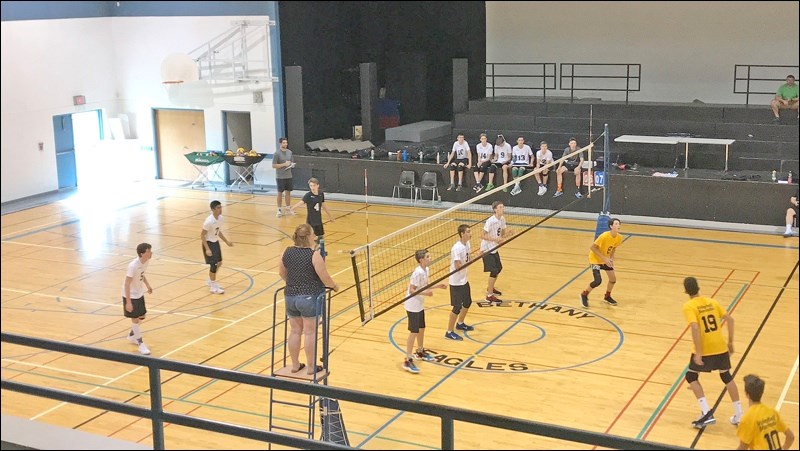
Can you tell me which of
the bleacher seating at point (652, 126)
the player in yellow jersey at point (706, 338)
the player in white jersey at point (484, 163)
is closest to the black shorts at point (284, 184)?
the player in white jersey at point (484, 163)

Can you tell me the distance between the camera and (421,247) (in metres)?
19.9

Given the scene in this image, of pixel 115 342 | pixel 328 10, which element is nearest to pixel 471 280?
pixel 115 342

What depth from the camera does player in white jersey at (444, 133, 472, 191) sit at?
79.8 ft

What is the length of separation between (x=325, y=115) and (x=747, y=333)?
17.6 metres

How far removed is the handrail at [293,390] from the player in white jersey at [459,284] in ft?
25.9

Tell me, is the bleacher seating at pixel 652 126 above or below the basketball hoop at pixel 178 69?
below

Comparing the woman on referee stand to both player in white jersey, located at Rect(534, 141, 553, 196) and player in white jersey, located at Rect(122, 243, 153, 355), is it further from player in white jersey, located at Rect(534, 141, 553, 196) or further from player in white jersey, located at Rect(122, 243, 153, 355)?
player in white jersey, located at Rect(534, 141, 553, 196)

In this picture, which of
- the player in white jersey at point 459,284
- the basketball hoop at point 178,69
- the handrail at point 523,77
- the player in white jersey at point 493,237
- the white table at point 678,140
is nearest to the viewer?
the player in white jersey at point 459,284

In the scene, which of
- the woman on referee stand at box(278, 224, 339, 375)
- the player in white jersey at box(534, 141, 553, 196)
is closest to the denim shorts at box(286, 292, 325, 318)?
the woman on referee stand at box(278, 224, 339, 375)

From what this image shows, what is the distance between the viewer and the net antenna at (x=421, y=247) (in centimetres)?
1449

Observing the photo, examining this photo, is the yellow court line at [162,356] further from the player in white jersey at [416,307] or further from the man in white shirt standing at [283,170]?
the man in white shirt standing at [283,170]

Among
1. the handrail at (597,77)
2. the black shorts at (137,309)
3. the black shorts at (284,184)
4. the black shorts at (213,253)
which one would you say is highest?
the handrail at (597,77)

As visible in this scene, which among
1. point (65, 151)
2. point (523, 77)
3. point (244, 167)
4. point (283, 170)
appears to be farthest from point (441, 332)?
point (65, 151)

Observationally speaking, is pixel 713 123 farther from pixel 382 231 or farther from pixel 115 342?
pixel 115 342
